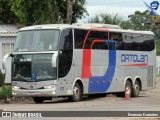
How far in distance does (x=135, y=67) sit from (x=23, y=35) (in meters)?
7.86

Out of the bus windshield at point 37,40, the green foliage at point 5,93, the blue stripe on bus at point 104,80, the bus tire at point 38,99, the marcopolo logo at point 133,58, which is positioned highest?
the bus windshield at point 37,40

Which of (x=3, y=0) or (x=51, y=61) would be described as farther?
(x=3, y=0)

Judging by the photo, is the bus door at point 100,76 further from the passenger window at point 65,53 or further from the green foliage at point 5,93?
the green foliage at point 5,93

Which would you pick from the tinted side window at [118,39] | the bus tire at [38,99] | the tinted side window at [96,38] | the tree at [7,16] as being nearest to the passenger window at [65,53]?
the tinted side window at [96,38]

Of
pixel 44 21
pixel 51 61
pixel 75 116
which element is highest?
pixel 44 21

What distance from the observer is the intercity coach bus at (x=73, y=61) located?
25578mm

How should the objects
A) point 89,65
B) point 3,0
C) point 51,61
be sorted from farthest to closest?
point 3,0
point 89,65
point 51,61

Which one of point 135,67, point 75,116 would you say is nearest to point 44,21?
point 135,67

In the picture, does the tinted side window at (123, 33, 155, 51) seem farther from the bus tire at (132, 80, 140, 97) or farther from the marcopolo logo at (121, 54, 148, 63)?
the bus tire at (132, 80, 140, 97)

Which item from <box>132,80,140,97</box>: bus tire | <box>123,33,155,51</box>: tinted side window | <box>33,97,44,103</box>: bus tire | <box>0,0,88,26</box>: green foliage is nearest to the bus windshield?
<box>33,97,44,103</box>: bus tire

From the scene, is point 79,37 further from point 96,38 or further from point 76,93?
point 76,93

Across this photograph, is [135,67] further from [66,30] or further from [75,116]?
[75,116]

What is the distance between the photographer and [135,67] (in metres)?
31.6

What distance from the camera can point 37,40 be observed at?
1027 inches
